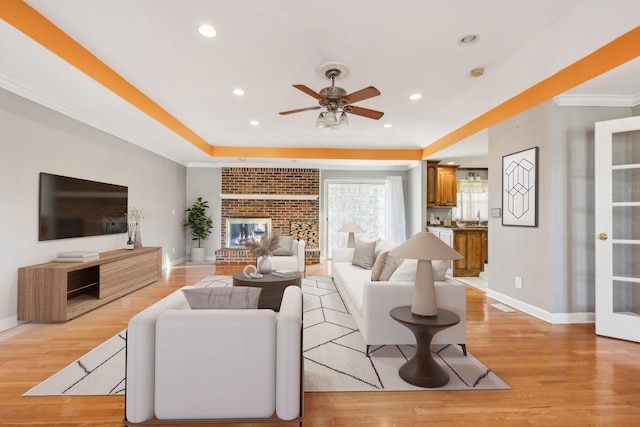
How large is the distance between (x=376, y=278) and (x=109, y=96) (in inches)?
131

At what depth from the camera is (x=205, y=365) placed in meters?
1.61

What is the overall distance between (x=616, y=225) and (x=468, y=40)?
2.30 meters

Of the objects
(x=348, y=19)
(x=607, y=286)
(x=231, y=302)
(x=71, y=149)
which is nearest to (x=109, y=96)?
(x=71, y=149)

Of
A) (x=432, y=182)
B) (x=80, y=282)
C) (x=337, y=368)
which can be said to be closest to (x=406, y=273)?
(x=337, y=368)

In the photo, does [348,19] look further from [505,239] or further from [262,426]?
[505,239]

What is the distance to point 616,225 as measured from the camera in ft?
10.3

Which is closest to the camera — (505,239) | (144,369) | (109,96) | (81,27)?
(144,369)

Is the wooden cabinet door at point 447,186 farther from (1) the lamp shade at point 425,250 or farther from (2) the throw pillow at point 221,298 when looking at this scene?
(2) the throw pillow at point 221,298

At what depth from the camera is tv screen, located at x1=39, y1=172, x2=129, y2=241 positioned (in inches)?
140

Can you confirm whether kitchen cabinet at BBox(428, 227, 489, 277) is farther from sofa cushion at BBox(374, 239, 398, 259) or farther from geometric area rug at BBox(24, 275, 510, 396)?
geometric area rug at BBox(24, 275, 510, 396)

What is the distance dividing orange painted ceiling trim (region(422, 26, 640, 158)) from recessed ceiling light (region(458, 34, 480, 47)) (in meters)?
1.14

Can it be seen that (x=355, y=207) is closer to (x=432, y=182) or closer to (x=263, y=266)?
(x=432, y=182)

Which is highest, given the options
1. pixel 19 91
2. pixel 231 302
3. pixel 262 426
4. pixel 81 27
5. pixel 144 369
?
pixel 81 27

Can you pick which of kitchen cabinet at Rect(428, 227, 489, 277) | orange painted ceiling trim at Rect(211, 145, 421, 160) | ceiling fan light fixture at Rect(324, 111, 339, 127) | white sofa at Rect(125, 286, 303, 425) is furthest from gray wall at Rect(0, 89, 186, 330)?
kitchen cabinet at Rect(428, 227, 489, 277)
